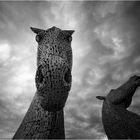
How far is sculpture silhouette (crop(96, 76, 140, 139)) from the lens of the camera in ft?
12.2

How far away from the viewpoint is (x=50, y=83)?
2.27 metres

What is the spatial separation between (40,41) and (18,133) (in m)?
2.02

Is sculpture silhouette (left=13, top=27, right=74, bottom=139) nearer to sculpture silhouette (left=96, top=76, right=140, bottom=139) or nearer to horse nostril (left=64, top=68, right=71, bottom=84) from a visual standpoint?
horse nostril (left=64, top=68, right=71, bottom=84)

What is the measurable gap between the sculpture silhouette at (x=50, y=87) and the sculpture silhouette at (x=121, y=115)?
4.95 ft

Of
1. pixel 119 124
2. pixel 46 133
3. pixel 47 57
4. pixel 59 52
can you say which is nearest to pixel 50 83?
pixel 47 57

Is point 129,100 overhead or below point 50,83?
below

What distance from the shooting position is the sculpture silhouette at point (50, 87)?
2281mm

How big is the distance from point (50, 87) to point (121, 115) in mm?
2529

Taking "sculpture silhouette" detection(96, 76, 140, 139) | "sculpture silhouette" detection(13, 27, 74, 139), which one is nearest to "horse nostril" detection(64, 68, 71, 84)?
"sculpture silhouette" detection(13, 27, 74, 139)

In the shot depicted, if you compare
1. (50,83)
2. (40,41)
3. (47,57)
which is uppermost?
(40,41)

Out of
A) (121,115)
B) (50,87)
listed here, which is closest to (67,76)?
(50,87)

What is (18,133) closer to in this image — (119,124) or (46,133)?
(46,133)

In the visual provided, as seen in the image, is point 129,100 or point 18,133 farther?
point 129,100

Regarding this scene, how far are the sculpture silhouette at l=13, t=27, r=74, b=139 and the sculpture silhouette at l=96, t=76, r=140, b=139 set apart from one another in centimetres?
151
